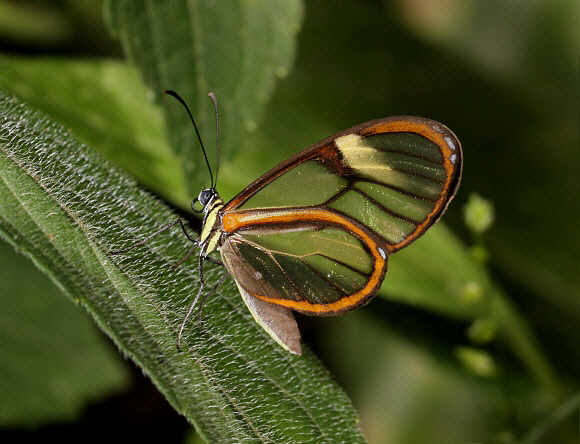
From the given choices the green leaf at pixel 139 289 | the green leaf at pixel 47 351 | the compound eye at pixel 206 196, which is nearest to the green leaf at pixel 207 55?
the compound eye at pixel 206 196

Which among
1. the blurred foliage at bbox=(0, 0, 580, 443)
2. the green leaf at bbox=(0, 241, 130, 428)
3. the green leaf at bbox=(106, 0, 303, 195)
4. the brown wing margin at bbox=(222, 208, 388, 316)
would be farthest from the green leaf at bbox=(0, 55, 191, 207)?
the green leaf at bbox=(0, 241, 130, 428)

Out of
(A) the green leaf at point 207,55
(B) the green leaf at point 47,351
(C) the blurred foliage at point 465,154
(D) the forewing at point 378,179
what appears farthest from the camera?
(B) the green leaf at point 47,351

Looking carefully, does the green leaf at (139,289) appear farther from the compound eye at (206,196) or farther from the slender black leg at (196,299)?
the compound eye at (206,196)

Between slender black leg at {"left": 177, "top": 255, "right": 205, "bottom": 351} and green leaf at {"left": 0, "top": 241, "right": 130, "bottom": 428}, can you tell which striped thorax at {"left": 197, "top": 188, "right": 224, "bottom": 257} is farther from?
green leaf at {"left": 0, "top": 241, "right": 130, "bottom": 428}

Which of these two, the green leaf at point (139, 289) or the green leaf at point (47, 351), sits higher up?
the green leaf at point (139, 289)

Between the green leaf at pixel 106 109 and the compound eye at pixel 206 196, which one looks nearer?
the compound eye at pixel 206 196

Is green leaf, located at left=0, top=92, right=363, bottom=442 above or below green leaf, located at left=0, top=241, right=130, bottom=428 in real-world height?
above

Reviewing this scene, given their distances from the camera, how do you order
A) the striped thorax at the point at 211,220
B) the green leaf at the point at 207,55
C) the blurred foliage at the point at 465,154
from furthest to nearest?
1. the blurred foliage at the point at 465,154
2. the green leaf at the point at 207,55
3. the striped thorax at the point at 211,220
